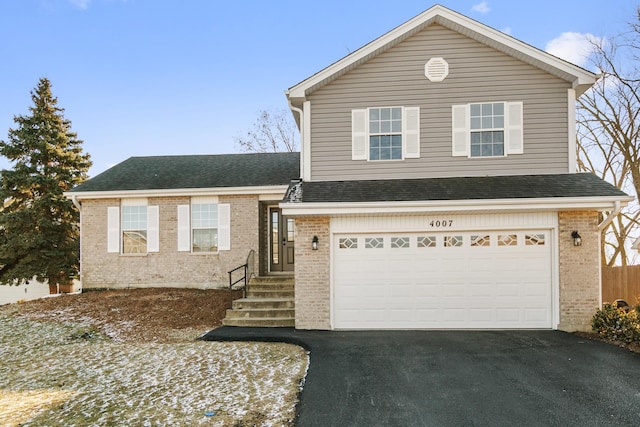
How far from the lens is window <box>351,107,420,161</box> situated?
32.8ft

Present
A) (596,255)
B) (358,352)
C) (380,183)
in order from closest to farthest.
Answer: (358,352) < (596,255) < (380,183)

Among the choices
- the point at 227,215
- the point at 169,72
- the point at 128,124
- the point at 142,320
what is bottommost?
the point at 142,320

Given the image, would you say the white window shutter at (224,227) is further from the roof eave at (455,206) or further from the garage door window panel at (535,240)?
the garage door window panel at (535,240)

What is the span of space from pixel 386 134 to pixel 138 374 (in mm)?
7097

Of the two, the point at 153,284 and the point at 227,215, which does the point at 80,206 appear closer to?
the point at 153,284

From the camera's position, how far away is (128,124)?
19516 mm

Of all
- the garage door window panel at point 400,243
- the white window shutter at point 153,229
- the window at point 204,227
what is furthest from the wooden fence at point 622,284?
the white window shutter at point 153,229

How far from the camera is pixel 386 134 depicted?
10.0m

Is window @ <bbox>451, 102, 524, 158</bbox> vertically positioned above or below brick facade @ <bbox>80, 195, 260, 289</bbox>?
above

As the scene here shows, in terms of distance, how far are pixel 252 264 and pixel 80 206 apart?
6.34m

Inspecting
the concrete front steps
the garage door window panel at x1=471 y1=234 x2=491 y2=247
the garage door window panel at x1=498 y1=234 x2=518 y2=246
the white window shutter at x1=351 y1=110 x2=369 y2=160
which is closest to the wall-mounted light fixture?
the garage door window panel at x1=498 y1=234 x2=518 y2=246

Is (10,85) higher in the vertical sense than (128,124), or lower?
higher

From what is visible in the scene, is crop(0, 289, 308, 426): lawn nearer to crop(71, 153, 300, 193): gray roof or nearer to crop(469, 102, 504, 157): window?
crop(71, 153, 300, 193): gray roof

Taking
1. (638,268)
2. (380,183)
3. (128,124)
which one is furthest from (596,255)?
(128,124)
